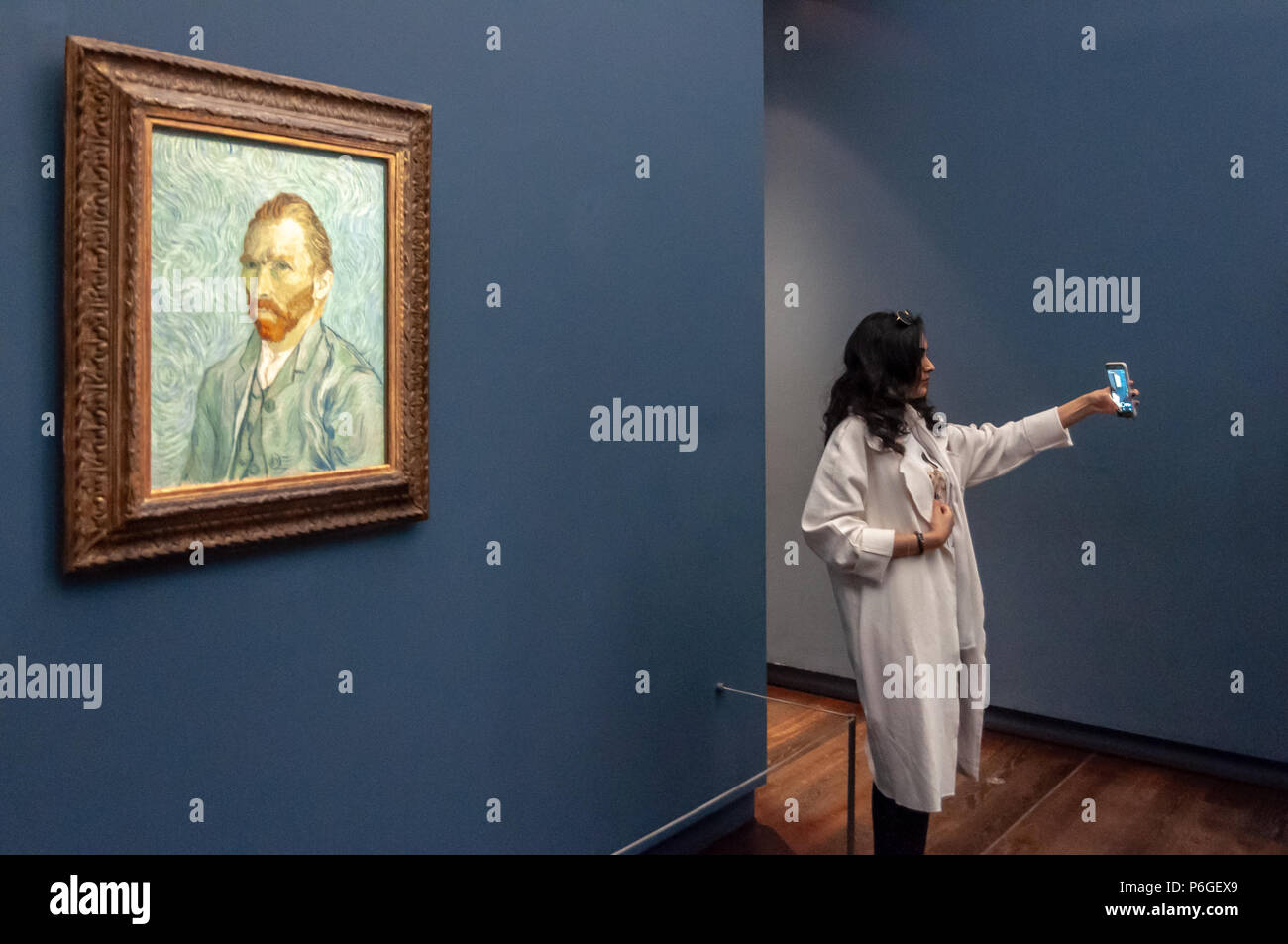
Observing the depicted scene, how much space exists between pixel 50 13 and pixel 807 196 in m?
3.48

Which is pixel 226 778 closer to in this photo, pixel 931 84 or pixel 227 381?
pixel 227 381

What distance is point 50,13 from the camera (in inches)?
60.2

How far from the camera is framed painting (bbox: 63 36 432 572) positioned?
156cm

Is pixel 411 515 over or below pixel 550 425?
below

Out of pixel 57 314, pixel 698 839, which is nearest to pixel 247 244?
pixel 57 314

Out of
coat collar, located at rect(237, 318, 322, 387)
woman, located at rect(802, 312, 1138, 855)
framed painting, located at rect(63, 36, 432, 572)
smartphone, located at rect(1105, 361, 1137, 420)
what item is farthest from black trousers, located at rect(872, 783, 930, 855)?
coat collar, located at rect(237, 318, 322, 387)

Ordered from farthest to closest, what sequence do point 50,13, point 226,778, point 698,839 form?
1. point 698,839
2. point 226,778
3. point 50,13

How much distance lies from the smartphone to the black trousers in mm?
1159

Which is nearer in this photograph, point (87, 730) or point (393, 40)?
point (87, 730)

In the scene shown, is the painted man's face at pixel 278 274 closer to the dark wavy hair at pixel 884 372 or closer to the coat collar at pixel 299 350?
the coat collar at pixel 299 350

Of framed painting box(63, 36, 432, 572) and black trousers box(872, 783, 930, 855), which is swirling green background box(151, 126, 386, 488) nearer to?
framed painting box(63, 36, 432, 572)

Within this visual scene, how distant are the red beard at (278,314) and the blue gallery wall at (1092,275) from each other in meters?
3.01

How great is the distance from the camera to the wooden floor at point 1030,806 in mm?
3064

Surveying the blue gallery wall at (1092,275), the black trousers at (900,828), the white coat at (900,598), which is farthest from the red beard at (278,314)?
the blue gallery wall at (1092,275)
